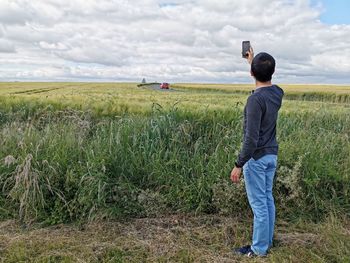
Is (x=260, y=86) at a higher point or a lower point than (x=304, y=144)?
higher

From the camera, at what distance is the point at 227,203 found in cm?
449

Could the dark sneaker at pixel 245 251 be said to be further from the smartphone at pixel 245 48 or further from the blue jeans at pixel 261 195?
the smartphone at pixel 245 48

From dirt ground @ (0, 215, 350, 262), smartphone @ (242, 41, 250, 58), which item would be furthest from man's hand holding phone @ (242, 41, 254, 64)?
dirt ground @ (0, 215, 350, 262)

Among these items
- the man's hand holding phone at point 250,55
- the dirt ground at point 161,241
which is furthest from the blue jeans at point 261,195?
the man's hand holding phone at point 250,55

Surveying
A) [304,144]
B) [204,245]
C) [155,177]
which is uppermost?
[304,144]

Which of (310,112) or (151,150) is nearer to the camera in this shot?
(151,150)

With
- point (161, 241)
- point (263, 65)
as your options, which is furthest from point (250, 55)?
point (161, 241)

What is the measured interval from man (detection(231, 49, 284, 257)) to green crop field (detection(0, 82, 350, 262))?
26cm

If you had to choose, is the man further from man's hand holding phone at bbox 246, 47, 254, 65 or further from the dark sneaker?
man's hand holding phone at bbox 246, 47, 254, 65

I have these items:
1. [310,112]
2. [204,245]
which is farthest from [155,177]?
[310,112]

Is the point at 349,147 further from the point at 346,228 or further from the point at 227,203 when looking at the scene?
the point at 227,203

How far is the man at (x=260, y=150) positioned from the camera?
3344 mm

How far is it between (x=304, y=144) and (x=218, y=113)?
161 centimetres

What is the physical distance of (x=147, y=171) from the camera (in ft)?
16.2
